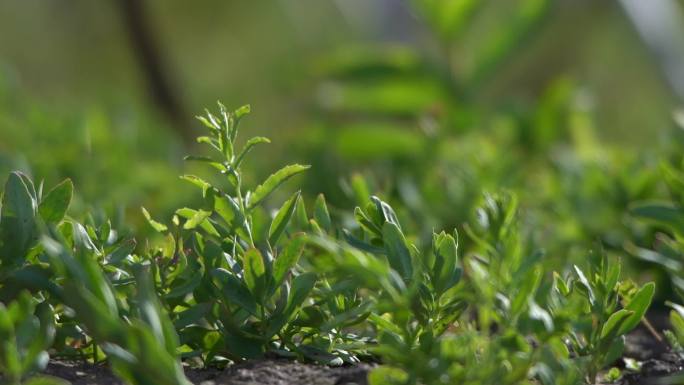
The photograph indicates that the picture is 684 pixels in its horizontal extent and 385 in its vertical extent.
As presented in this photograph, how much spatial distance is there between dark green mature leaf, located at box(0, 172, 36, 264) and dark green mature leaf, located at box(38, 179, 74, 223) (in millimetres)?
17

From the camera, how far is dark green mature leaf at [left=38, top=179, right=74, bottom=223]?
0.81m

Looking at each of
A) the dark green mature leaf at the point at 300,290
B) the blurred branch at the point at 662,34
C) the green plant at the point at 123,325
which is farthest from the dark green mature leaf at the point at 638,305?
the blurred branch at the point at 662,34

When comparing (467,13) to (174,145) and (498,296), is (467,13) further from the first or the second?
(498,296)

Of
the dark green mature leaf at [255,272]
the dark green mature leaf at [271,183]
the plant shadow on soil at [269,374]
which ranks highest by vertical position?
the dark green mature leaf at [271,183]

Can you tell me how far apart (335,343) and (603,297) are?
0.73 feet

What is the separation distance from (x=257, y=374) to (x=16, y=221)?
0.76 feet

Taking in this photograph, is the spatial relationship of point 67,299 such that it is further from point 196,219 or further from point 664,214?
point 664,214

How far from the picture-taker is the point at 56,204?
0.82 meters

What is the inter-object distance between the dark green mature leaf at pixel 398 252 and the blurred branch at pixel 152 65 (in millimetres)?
1886

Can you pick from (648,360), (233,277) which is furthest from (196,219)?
(648,360)

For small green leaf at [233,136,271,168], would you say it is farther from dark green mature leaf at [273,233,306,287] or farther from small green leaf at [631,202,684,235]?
small green leaf at [631,202,684,235]

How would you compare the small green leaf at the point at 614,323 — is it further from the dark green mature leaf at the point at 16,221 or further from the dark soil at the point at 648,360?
the dark green mature leaf at the point at 16,221

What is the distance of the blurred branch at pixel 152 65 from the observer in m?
2.52

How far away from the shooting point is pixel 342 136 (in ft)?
6.66
